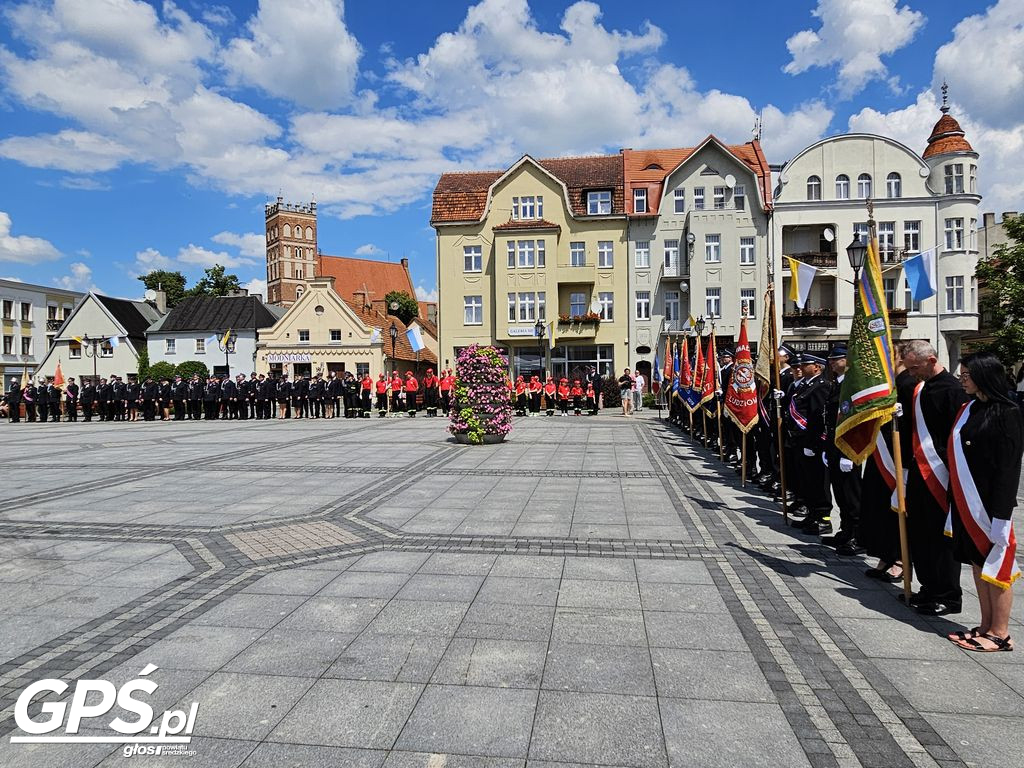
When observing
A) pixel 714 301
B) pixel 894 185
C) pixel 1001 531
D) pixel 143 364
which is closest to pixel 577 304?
pixel 714 301

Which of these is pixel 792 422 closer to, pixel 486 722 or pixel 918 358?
pixel 918 358

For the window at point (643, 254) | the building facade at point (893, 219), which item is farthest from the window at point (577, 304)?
the building facade at point (893, 219)

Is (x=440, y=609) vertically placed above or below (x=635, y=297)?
below

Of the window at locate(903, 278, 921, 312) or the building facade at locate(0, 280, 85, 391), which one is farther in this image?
the building facade at locate(0, 280, 85, 391)

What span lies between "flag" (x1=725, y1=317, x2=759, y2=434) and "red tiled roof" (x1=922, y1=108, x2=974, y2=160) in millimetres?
36053

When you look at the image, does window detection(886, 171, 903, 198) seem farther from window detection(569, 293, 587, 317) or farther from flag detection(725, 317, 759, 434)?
flag detection(725, 317, 759, 434)

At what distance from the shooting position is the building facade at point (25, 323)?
61.5 m

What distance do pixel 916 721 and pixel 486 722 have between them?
2.20 meters

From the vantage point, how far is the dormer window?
4112cm

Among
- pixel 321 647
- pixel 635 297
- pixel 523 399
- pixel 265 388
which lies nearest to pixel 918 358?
pixel 321 647

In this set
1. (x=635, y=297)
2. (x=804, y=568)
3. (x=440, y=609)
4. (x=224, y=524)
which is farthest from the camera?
(x=635, y=297)

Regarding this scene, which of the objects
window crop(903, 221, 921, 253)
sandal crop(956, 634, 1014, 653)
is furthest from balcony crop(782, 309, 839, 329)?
sandal crop(956, 634, 1014, 653)

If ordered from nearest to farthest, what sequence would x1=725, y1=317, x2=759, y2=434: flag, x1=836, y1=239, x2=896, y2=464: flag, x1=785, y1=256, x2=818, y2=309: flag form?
x1=836, y1=239, x2=896, y2=464: flag
x1=725, y1=317, x2=759, y2=434: flag
x1=785, y1=256, x2=818, y2=309: flag

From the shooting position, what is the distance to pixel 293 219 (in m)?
94.5
